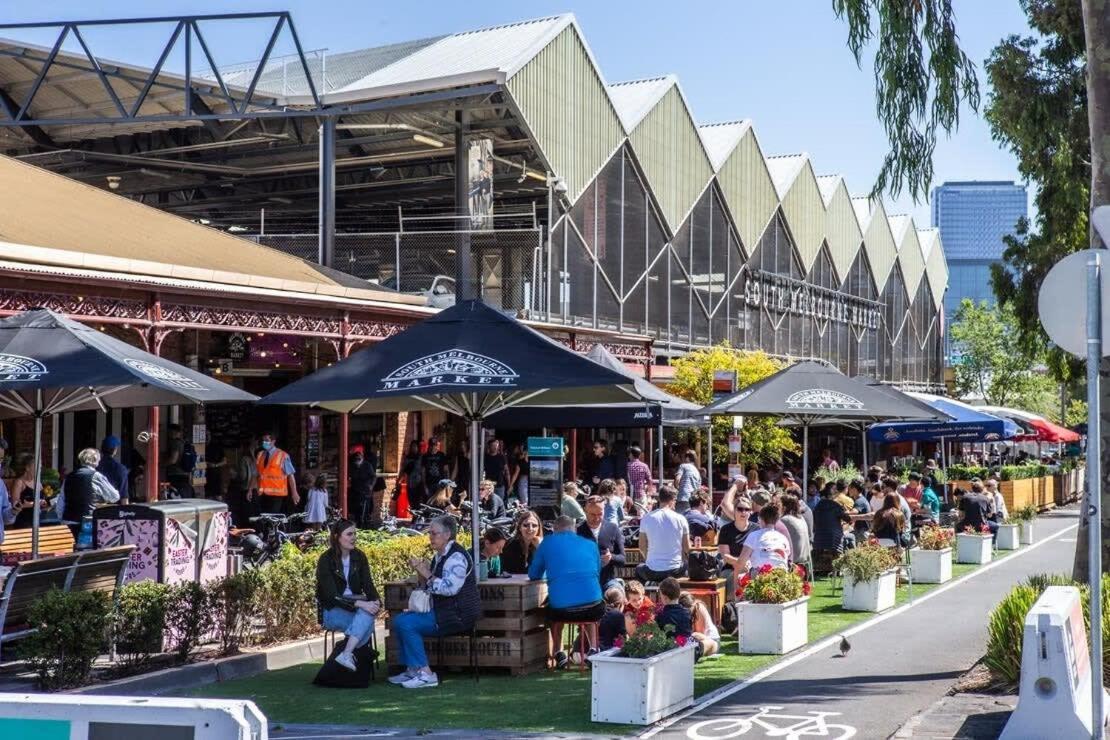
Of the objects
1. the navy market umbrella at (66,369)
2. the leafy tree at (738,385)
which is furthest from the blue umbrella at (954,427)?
the navy market umbrella at (66,369)

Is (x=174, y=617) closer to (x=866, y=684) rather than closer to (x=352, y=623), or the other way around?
(x=352, y=623)

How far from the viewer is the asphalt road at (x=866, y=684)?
31.1 feet

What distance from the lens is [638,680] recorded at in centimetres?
964

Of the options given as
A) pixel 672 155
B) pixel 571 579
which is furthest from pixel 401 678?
pixel 672 155

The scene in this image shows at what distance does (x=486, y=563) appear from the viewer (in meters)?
12.5

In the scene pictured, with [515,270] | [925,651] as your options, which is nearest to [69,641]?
[925,651]

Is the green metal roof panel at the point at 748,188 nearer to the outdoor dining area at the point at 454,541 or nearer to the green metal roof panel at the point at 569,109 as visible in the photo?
the green metal roof panel at the point at 569,109

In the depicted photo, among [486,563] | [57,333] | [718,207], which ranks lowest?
[486,563]

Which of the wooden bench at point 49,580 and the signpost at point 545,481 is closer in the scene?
the wooden bench at point 49,580

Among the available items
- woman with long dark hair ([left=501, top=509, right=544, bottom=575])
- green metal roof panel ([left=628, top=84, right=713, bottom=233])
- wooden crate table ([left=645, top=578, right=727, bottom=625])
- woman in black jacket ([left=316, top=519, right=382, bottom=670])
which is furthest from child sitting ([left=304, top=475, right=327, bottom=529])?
green metal roof panel ([left=628, top=84, right=713, bottom=233])

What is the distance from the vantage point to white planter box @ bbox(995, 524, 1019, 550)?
2608 cm

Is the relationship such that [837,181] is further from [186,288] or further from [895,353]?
[186,288]

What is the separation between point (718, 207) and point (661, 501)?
30878 mm

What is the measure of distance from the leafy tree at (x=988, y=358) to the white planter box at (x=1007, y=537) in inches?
1727
